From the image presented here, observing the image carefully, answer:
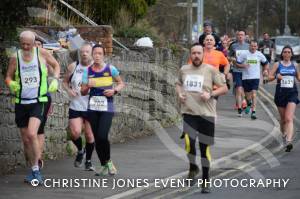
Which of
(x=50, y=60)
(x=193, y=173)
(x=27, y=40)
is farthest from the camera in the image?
(x=193, y=173)

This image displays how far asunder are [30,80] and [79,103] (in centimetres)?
127

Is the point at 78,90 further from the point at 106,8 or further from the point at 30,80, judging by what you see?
the point at 106,8

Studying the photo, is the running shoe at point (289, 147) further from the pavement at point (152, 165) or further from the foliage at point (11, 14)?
the foliage at point (11, 14)

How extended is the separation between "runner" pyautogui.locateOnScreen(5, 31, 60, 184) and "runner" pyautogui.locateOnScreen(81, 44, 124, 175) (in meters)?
0.75

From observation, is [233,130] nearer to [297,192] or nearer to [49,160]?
[49,160]

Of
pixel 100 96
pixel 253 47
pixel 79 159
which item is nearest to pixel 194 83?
pixel 100 96

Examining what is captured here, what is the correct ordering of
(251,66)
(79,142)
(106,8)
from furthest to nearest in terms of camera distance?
(106,8) < (251,66) < (79,142)

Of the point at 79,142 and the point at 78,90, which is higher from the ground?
the point at 78,90

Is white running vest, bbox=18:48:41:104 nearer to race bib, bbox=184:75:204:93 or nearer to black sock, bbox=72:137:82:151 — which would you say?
black sock, bbox=72:137:82:151

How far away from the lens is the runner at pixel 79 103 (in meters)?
11.3

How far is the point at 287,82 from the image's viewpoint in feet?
47.9

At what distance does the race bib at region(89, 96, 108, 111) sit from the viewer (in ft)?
35.6

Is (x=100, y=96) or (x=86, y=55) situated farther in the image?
(x=86, y=55)

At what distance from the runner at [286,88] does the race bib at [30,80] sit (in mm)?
5661
